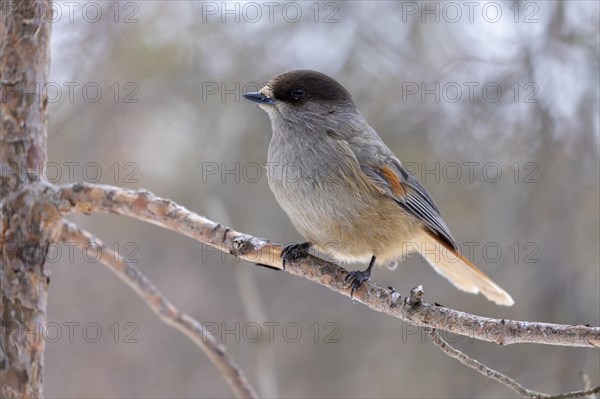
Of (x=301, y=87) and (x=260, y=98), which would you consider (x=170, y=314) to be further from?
(x=301, y=87)

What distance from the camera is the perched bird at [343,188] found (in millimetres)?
3549

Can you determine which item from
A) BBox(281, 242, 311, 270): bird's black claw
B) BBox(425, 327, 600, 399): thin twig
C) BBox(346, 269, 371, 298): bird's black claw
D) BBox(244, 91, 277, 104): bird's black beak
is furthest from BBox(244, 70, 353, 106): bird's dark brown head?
BBox(425, 327, 600, 399): thin twig

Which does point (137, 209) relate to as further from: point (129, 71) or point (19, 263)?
point (129, 71)

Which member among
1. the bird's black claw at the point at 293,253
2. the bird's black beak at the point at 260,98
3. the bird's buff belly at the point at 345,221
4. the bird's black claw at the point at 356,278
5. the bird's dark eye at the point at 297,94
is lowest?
the bird's black claw at the point at 356,278

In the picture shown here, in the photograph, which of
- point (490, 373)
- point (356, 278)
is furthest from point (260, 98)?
point (490, 373)

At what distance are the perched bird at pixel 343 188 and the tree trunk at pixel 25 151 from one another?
1.10 m

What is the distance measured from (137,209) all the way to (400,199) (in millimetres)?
1609

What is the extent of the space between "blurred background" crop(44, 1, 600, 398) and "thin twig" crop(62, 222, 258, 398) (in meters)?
1.36

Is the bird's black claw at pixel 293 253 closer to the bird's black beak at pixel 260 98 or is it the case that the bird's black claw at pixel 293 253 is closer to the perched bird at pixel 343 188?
the perched bird at pixel 343 188

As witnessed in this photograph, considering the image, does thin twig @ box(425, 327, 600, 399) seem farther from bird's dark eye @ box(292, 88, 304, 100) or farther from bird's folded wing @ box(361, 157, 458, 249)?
bird's dark eye @ box(292, 88, 304, 100)

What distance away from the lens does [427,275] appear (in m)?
5.88

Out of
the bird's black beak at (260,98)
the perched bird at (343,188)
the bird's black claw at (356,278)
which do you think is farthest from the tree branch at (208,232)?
the bird's black beak at (260,98)

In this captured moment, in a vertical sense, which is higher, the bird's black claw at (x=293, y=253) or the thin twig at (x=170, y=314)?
the bird's black claw at (x=293, y=253)

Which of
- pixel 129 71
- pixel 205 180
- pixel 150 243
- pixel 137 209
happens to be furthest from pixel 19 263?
pixel 150 243
